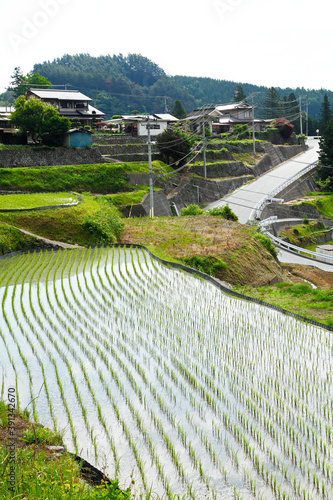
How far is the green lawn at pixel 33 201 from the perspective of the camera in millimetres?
21438

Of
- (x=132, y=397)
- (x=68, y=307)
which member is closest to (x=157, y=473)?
(x=132, y=397)

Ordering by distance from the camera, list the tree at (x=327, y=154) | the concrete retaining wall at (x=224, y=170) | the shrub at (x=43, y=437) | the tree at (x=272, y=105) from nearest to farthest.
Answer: the shrub at (x=43, y=437)
the concrete retaining wall at (x=224, y=170)
the tree at (x=327, y=154)
the tree at (x=272, y=105)

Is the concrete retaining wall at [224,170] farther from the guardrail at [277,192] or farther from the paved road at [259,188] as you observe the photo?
the guardrail at [277,192]

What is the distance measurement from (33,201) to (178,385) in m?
17.1

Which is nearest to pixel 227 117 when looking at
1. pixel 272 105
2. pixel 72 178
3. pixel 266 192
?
pixel 272 105

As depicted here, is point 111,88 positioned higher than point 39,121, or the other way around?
point 111,88

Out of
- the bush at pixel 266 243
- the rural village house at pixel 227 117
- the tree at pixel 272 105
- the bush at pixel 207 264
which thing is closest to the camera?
the bush at pixel 207 264

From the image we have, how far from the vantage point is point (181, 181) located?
135ft

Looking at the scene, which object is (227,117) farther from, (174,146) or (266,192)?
(174,146)

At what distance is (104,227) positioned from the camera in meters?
20.9

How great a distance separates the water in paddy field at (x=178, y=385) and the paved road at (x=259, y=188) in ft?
76.1

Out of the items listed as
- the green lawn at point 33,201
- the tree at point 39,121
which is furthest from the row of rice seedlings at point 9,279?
the tree at point 39,121

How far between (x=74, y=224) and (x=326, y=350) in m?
13.5

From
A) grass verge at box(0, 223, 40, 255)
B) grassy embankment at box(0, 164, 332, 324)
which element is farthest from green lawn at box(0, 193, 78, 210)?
grass verge at box(0, 223, 40, 255)
